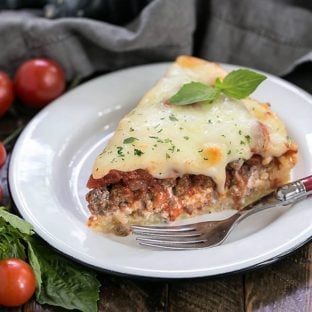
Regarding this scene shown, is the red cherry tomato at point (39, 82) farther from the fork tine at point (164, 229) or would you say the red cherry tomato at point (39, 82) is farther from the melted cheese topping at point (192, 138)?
the fork tine at point (164, 229)

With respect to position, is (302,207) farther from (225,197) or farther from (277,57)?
(277,57)

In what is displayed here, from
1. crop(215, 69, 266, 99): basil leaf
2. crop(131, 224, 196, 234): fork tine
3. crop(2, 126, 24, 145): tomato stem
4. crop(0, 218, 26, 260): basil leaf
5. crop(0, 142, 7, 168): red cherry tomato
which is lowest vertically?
crop(2, 126, 24, 145): tomato stem

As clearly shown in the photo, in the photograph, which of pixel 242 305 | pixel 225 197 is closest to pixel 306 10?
pixel 225 197

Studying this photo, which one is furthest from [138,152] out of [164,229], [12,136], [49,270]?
[12,136]

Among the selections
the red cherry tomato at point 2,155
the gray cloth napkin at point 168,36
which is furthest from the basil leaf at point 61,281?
the gray cloth napkin at point 168,36

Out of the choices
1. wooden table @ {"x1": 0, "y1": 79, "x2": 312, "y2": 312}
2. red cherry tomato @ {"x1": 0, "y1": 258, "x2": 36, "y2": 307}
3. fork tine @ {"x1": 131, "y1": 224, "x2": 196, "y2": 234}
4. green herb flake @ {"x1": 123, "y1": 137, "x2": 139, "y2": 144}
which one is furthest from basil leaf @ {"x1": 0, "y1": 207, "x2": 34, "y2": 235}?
green herb flake @ {"x1": 123, "y1": 137, "x2": 139, "y2": 144}

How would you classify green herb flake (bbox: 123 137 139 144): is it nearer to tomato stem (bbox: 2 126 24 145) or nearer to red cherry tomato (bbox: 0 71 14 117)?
tomato stem (bbox: 2 126 24 145)
